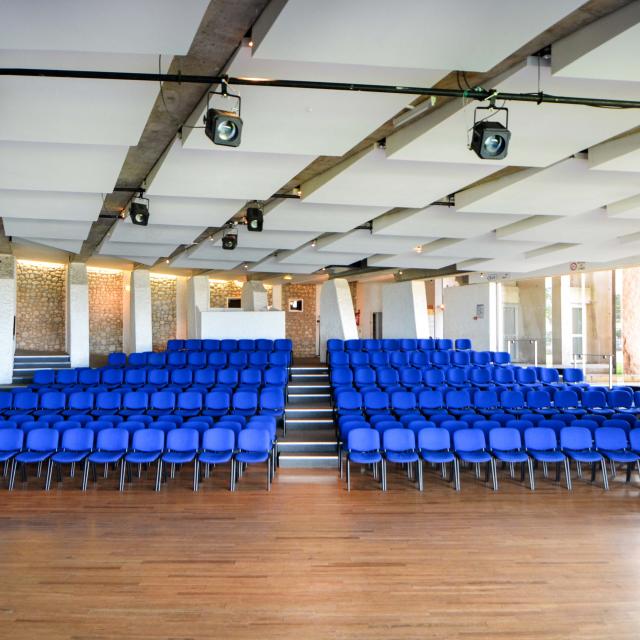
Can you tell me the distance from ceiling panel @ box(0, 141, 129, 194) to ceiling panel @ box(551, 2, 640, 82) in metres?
4.49

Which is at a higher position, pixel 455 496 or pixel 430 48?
A: pixel 430 48

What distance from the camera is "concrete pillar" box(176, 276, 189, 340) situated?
20.3 m

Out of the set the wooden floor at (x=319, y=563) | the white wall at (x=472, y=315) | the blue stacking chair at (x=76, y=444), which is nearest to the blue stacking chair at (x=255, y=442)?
the wooden floor at (x=319, y=563)

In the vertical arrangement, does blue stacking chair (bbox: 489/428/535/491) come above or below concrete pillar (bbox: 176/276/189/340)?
below

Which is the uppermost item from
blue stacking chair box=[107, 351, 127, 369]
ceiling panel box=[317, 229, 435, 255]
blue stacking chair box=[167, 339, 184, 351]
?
ceiling panel box=[317, 229, 435, 255]

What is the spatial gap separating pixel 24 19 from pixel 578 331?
65.8 ft

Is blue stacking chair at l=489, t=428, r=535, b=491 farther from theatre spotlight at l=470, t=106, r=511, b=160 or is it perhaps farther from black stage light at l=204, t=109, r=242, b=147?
black stage light at l=204, t=109, r=242, b=147

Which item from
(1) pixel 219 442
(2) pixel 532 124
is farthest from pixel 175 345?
(2) pixel 532 124

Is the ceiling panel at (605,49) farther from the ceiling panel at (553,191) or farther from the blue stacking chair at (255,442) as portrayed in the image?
the blue stacking chair at (255,442)

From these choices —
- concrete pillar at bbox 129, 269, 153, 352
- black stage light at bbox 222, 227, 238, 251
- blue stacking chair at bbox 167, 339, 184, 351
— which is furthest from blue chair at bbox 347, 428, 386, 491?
concrete pillar at bbox 129, 269, 153, 352

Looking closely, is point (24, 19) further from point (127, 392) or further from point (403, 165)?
point (127, 392)

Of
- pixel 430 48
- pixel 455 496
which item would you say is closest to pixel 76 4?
pixel 430 48

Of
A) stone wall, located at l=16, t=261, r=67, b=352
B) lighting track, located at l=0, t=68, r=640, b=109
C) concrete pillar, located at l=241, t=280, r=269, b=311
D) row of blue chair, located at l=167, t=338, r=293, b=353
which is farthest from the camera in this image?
concrete pillar, located at l=241, t=280, r=269, b=311

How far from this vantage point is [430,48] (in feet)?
12.1
